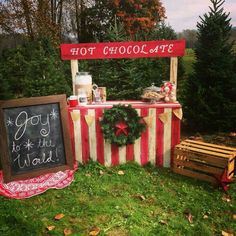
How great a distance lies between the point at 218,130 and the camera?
6.54 metres

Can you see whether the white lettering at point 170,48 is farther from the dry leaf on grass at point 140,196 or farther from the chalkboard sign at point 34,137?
the dry leaf on grass at point 140,196

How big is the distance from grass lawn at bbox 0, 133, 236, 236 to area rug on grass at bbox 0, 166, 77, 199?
3.8 inches

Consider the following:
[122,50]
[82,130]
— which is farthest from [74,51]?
[82,130]

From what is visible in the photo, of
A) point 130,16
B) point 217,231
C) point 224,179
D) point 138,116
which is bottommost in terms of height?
point 217,231

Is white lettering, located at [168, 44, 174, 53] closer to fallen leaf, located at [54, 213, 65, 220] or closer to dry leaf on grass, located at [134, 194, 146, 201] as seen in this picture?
dry leaf on grass, located at [134, 194, 146, 201]

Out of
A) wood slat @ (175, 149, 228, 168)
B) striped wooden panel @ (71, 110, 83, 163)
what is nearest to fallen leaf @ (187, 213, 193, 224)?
wood slat @ (175, 149, 228, 168)

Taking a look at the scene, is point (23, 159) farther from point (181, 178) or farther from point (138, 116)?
point (181, 178)

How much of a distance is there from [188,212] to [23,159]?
8.34 feet

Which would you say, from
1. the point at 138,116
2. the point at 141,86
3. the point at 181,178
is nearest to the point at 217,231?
the point at 181,178

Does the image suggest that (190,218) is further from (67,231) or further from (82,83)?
(82,83)

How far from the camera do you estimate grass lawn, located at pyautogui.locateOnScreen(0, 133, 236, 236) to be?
3326 millimetres

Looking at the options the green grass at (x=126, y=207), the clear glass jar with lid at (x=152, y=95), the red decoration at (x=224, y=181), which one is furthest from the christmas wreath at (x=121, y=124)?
the red decoration at (x=224, y=181)

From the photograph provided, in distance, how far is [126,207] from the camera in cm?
371

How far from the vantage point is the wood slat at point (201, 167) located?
4188 millimetres
